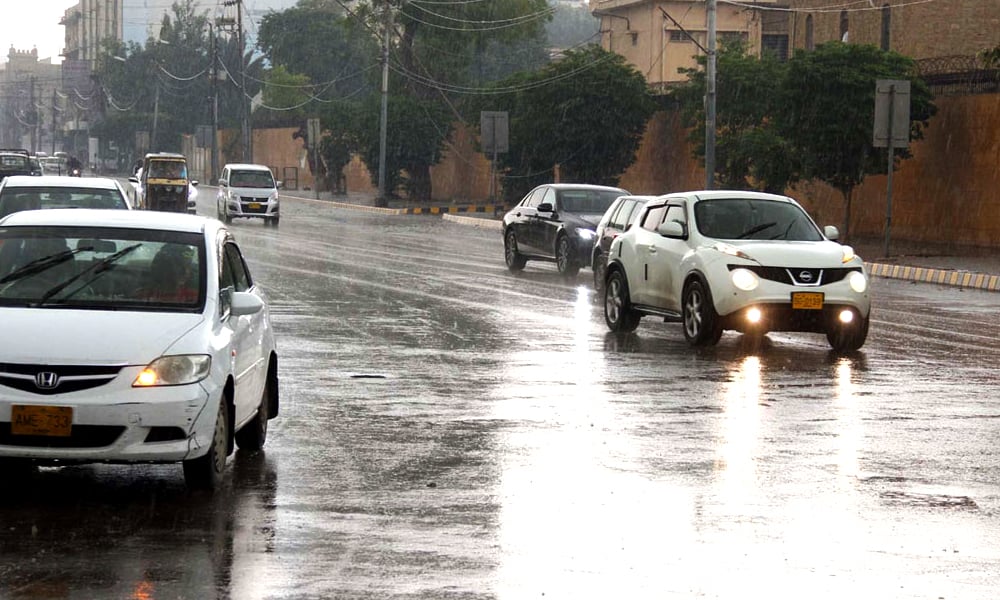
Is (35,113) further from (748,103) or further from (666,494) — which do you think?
(666,494)

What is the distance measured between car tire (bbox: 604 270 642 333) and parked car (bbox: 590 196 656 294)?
4835 millimetres

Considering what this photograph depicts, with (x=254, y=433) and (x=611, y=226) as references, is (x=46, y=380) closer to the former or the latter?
(x=254, y=433)

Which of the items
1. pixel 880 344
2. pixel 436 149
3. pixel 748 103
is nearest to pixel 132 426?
pixel 880 344

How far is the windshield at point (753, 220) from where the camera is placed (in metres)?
18.4

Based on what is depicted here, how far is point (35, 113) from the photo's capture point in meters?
193

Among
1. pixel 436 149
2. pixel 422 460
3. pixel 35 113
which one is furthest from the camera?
pixel 35 113

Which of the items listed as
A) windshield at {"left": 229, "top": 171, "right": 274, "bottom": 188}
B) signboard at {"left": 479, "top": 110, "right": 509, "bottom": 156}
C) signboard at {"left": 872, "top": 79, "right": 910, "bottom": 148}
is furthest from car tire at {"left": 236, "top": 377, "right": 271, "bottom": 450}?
signboard at {"left": 479, "top": 110, "right": 509, "bottom": 156}

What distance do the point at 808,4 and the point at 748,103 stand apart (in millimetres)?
15490

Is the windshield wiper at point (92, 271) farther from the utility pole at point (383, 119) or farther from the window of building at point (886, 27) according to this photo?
the utility pole at point (383, 119)

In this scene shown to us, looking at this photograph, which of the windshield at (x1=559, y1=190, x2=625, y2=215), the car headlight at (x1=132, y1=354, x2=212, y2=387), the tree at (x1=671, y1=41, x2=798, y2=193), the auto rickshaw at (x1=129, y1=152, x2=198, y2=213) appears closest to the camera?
the car headlight at (x1=132, y1=354, x2=212, y2=387)

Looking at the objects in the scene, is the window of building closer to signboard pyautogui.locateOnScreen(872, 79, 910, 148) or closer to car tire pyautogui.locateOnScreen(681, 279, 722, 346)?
signboard pyautogui.locateOnScreen(872, 79, 910, 148)

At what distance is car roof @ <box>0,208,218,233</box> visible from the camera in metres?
10.3

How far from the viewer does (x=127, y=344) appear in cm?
895

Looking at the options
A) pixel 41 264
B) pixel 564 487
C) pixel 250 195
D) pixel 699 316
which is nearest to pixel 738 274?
pixel 699 316
